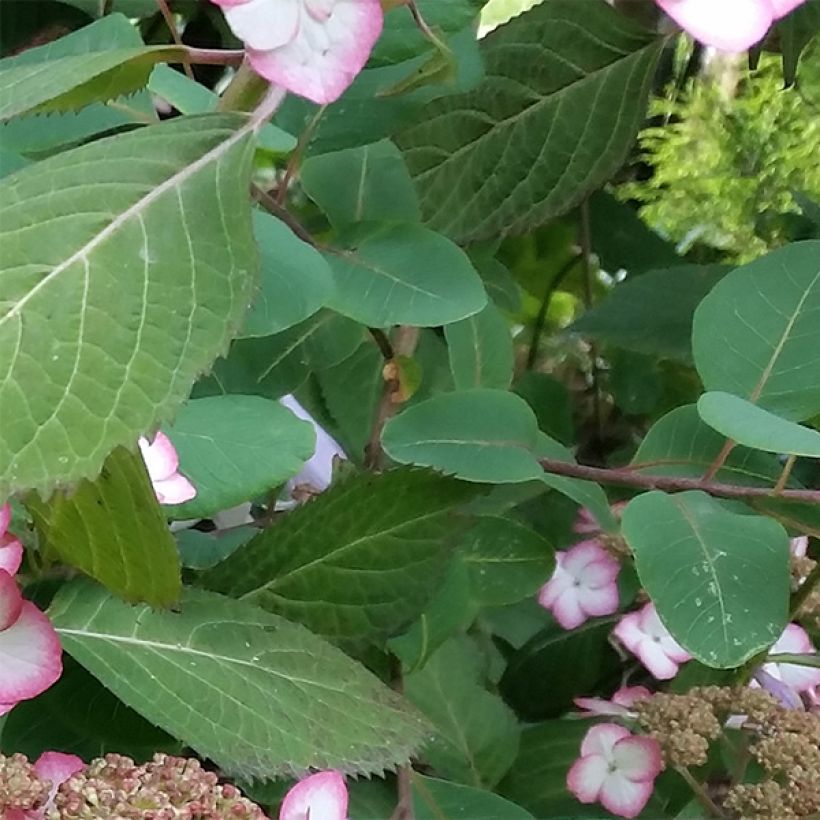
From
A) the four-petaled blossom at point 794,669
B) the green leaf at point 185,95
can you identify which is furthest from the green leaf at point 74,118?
the four-petaled blossom at point 794,669

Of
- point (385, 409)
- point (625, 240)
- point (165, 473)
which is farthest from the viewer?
point (625, 240)

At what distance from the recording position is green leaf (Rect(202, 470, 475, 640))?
37 cm

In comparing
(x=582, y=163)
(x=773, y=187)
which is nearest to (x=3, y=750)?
(x=582, y=163)

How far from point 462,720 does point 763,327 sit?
20 centimetres

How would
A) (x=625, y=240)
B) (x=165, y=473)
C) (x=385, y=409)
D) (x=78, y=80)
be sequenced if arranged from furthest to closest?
(x=625, y=240)
(x=385, y=409)
(x=165, y=473)
(x=78, y=80)

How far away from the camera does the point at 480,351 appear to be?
45 centimetres

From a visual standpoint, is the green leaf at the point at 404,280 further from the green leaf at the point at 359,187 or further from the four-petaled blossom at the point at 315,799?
the four-petaled blossom at the point at 315,799

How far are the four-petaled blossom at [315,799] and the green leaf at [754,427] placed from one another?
0.15 metres

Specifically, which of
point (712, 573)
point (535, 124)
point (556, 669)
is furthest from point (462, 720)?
point (535, 124)

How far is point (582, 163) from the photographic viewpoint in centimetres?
52

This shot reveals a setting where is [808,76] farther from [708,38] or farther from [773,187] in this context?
[708,38]

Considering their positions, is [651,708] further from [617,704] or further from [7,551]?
[7,551]

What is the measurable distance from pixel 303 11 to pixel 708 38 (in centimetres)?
10

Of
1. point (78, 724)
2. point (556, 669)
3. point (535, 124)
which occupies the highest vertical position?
point (535, 124)
